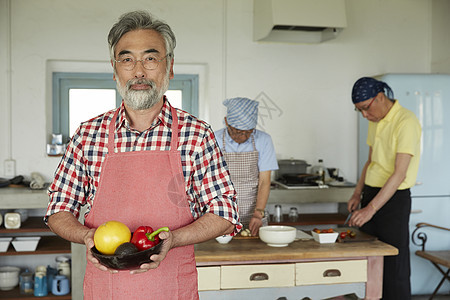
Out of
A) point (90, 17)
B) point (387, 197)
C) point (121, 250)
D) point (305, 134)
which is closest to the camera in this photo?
point (121, 250)

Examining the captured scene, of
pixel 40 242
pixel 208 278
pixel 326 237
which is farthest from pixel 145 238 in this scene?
pixel 40 242

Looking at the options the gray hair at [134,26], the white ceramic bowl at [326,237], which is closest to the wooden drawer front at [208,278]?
the white ceramic bowl at [326,237]

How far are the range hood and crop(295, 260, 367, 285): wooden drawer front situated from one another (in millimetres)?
2288

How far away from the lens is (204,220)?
5.55 feet

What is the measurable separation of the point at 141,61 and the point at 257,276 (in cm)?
150

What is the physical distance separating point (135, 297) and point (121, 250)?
308 mm

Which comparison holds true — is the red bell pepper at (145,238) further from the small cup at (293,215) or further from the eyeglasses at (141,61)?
the small cup at (293,215)

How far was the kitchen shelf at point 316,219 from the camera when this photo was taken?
183 inches

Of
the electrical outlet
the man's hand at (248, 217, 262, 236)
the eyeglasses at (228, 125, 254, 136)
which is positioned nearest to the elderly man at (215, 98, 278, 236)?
the eyeglasses at (228, 125, 254, 136)

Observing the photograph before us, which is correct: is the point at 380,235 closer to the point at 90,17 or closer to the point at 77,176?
the point at 77,176

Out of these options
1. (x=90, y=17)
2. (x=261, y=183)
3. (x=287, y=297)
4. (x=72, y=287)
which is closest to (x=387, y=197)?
(x=261, y=183)

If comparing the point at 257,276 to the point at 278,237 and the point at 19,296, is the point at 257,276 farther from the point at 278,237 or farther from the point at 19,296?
the point at 19,296

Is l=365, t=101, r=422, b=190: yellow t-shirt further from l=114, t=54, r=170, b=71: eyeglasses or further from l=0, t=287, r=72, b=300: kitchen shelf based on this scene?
l=0, t=287, r=72, b=300: kitchen shelf

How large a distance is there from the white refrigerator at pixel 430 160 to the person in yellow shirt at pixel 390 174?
3.88 feet
